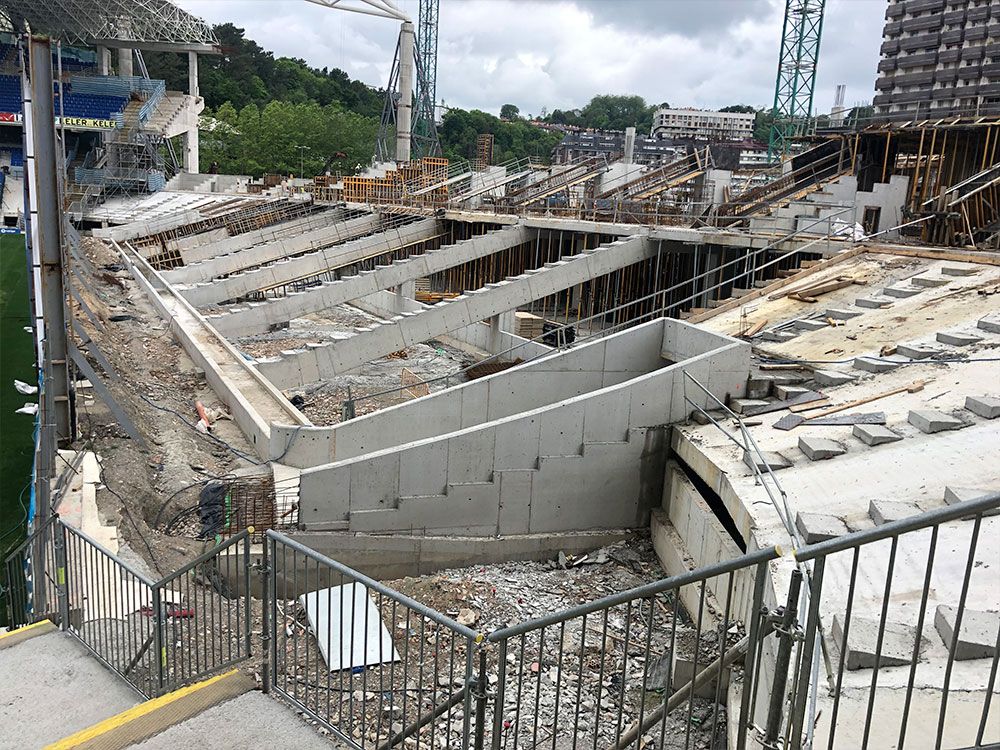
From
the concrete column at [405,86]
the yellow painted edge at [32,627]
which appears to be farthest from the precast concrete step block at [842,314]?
the concrete column at [405,86]

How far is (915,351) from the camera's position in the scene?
11578 millimetres

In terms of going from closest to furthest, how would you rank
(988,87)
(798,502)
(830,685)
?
1. (830,685)
2. (798,502)
3. (988,87)

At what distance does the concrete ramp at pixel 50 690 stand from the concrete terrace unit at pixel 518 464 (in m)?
4.64

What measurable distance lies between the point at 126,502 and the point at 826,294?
12.0m

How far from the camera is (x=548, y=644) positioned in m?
8.78

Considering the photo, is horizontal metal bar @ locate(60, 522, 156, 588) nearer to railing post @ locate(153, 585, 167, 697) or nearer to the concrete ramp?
railing post @ locate(153, 585, 167, 697)

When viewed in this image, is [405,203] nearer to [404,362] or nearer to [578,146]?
[404,362]

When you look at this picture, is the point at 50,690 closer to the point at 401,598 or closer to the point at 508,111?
the point at 401,598

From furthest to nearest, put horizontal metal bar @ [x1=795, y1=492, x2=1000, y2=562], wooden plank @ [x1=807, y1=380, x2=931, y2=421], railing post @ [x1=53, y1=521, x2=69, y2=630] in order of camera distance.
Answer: wooden plank @ [x1=807, y1=380, x2=931, y2=421]
railing post @ [x1=53, y1=521, x2=69, y2=630]
horizontal metal bar @ [x1=795, y1=492, x2=1000, y2=562]

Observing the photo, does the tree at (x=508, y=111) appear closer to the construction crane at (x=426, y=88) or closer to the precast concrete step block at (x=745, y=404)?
the construction crane at (x=426, y=88)

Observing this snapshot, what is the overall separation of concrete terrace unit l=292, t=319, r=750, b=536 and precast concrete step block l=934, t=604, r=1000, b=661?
679 cm

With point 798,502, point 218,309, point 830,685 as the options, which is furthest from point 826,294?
point 218,309

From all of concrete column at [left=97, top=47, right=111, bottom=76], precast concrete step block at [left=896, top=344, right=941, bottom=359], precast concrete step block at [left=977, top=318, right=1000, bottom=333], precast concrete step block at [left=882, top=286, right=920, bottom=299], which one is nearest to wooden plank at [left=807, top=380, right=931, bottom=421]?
precast concrete step block at [left=896, top=344, right=941, bottom=359]

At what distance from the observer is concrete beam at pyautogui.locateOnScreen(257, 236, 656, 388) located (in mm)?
16875
